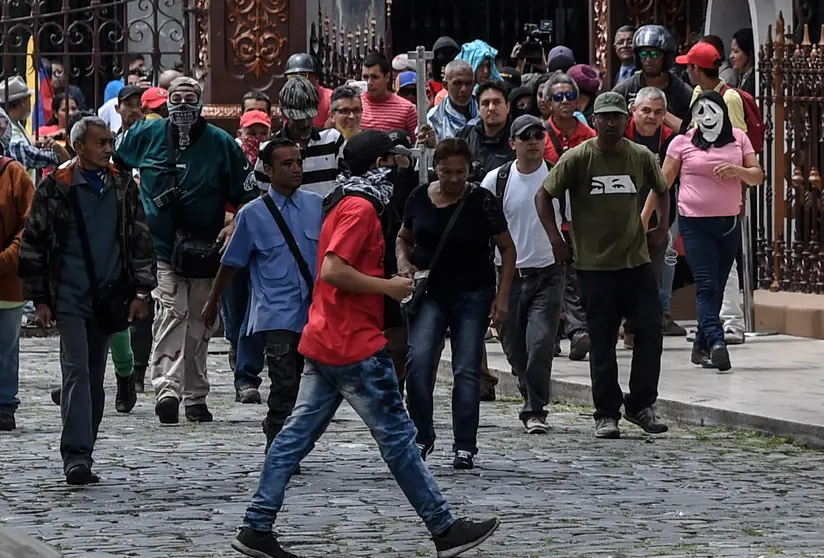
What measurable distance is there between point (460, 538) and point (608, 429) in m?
3.72

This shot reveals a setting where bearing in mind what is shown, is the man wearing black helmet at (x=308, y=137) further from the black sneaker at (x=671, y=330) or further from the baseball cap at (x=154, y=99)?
the black sneaker at (x=671, y=330)

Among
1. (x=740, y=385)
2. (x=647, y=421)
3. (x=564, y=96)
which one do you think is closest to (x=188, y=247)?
(x=647, y=421)

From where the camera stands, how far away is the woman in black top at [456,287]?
1065cm

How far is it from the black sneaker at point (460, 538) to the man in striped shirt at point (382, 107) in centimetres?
828

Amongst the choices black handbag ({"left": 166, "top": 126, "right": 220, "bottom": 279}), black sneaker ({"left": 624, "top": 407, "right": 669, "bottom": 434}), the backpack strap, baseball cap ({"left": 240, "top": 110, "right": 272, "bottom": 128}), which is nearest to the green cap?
the backpack strap

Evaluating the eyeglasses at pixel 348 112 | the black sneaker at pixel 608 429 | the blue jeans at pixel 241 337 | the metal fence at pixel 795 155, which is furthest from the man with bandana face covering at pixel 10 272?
the metal fence at pixel 795 155

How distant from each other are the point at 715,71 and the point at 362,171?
245 inches

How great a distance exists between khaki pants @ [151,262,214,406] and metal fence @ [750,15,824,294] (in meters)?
5.49

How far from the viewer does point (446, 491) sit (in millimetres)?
9789

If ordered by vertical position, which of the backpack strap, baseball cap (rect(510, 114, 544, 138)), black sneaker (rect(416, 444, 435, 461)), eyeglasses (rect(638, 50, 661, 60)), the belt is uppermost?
eyeglasses (rect(638, 50, 661, 60))

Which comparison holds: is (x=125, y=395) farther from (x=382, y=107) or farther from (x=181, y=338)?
(x=382, y=107)

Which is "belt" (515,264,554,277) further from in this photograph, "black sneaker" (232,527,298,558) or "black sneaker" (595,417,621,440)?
"black sneaker" (232,527,298,558)

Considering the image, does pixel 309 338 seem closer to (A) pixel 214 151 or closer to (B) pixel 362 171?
(B) pixel 362 171

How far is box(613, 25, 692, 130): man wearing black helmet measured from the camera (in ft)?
49.3
